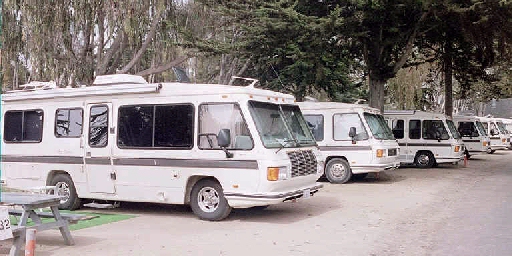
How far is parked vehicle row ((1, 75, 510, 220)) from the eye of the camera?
10242 mm

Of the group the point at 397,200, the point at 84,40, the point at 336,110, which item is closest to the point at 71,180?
the point at 397,200

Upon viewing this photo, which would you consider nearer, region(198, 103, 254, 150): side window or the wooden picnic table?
the wooden picnic table

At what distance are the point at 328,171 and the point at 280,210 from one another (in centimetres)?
568

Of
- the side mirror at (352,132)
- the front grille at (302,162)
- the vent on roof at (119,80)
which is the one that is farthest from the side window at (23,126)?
the side mirror at (352,132)

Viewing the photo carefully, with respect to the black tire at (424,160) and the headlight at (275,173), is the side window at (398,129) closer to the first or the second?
the black tire at (424,160)

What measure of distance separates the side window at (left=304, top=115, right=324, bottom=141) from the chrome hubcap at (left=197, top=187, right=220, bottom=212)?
7334 millimetres

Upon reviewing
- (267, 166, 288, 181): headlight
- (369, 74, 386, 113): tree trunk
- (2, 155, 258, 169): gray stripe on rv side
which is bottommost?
(267, 166, 288, 181): headlight

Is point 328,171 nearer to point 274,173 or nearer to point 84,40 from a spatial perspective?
point 274,173

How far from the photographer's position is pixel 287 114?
1140 cm

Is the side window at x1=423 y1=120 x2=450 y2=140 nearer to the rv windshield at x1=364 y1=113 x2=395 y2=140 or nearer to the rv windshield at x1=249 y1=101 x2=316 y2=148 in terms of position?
the rv windshield at x1=364 y1=113 x2=395 y2=140

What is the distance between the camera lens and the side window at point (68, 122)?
11922mm

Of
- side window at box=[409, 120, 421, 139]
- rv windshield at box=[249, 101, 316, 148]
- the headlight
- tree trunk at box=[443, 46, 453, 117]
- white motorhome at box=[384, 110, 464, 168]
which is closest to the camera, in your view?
the headlight

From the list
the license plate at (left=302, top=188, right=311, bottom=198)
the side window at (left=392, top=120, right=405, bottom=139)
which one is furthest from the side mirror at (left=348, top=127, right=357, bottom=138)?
the side window at (left=392, top=120, right=405, bottom=139)

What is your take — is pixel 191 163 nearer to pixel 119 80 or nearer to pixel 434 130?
pixel 119 80
